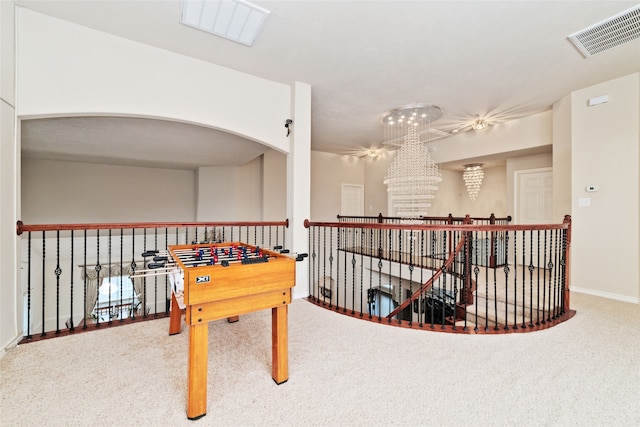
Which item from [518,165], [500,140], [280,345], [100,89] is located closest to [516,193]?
[518,165]

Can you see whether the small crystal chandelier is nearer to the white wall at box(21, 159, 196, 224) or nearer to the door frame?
the door frame

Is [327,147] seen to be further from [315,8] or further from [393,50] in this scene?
[315,8]

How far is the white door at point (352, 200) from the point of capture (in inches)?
332

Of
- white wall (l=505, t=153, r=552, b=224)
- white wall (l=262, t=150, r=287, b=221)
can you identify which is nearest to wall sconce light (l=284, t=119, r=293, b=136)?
white wall (l=262, t=150, r=287, b=221)

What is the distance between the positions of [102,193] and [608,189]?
9.94 metres

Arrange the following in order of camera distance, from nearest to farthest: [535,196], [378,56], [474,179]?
[378,56] → [535,196] → [474,179]

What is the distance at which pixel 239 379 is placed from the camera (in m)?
1.92

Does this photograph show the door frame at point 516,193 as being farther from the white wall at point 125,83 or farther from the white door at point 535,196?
the white wall at point 125,83

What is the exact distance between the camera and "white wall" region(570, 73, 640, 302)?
3604 mm

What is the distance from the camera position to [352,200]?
859 centimetres

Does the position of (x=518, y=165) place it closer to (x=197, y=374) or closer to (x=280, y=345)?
(x=280, y=345)

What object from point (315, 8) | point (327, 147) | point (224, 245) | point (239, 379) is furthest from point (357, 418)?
point (327, 147)

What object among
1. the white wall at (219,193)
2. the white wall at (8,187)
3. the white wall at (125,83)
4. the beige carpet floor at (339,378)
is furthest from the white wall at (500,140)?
the white wall at (8,187)

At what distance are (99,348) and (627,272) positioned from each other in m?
6.04
